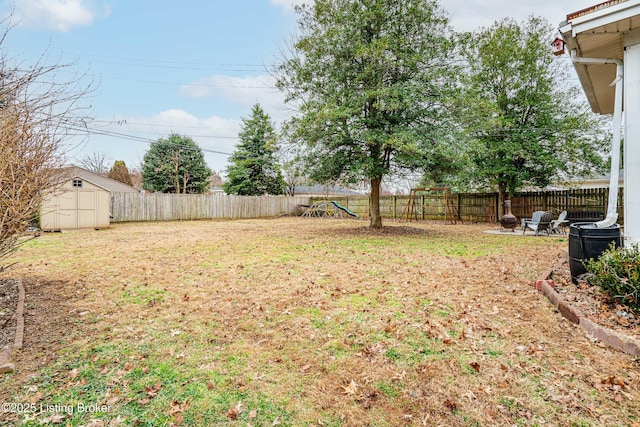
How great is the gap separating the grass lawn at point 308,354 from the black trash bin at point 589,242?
662 millimetres

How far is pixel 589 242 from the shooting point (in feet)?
12.7

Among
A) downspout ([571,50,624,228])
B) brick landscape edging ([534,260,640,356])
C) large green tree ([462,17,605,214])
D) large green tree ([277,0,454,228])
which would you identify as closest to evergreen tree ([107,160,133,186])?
large green tree ([277,0,454,228])

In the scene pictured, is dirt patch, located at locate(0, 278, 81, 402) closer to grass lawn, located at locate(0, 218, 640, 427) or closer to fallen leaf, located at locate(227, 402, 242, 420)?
grass lawn, located at locate(0, 218, 640, 427)

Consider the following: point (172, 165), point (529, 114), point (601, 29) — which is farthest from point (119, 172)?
Result: point (601, 29)

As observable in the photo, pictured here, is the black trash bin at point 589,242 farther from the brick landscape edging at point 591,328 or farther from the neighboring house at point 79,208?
the neighboring house at point 79,208

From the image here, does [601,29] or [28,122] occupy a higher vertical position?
[601,29]

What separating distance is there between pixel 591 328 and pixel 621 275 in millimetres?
771

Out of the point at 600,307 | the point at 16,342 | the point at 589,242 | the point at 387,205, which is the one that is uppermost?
the point at 387,205

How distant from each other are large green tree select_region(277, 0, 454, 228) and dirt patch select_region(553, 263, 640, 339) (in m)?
5.37

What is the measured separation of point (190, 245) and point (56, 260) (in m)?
2.75

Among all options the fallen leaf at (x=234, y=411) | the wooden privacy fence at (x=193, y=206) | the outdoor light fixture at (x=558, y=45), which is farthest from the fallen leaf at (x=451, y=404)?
the wooden privacy fence at (x=193, y=206)

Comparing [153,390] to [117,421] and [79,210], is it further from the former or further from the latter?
[79,210]

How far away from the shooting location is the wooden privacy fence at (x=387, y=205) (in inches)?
539

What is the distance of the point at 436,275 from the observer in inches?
199
